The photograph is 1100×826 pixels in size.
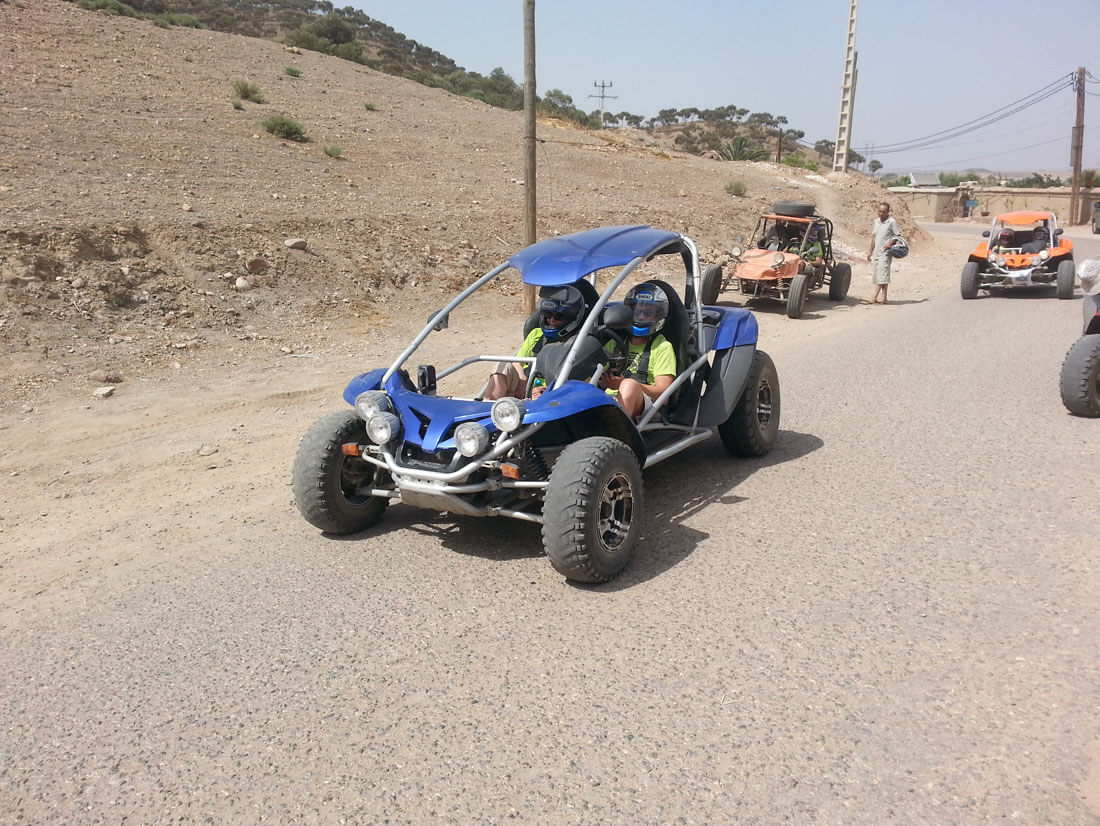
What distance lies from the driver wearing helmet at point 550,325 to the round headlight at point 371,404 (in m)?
0.75

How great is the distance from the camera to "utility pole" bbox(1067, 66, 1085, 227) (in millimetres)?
48188

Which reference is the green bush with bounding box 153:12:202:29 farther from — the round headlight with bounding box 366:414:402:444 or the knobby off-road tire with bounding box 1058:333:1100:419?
the knobby off-road tire with bounding box 1058:333:1100:419

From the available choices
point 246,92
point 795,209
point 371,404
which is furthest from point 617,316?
point 246,92

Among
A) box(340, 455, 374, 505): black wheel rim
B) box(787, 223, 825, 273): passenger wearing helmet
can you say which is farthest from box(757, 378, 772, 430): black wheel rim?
box(787, 223, 825, 273): passenger wearing helmet

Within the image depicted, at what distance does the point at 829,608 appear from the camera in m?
3.97

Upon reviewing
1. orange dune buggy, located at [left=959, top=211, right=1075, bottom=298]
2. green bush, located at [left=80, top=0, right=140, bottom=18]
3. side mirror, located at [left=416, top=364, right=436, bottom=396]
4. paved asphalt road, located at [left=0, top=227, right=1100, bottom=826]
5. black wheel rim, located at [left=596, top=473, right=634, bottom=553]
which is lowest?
paved asphalt road, located at [left=0, top=227, right=1100, bottom=826]

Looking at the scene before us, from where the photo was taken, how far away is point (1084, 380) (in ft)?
22.7

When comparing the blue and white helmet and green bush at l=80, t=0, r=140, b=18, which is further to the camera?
green bush at l=80, t=0, r=140, b=18

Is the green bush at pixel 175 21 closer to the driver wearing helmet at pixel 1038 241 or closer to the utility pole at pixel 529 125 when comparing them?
the utility pole at pixel 529 125

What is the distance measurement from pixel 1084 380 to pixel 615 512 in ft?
15.5

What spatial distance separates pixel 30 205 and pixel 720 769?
42.1ft

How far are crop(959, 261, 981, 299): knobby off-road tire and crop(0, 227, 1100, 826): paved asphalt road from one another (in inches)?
443

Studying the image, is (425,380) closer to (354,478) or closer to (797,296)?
(354,478)

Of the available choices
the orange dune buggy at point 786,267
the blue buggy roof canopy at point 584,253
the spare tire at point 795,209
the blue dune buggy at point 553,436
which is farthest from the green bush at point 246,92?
the blue buggy roof canopy at point 584,253
